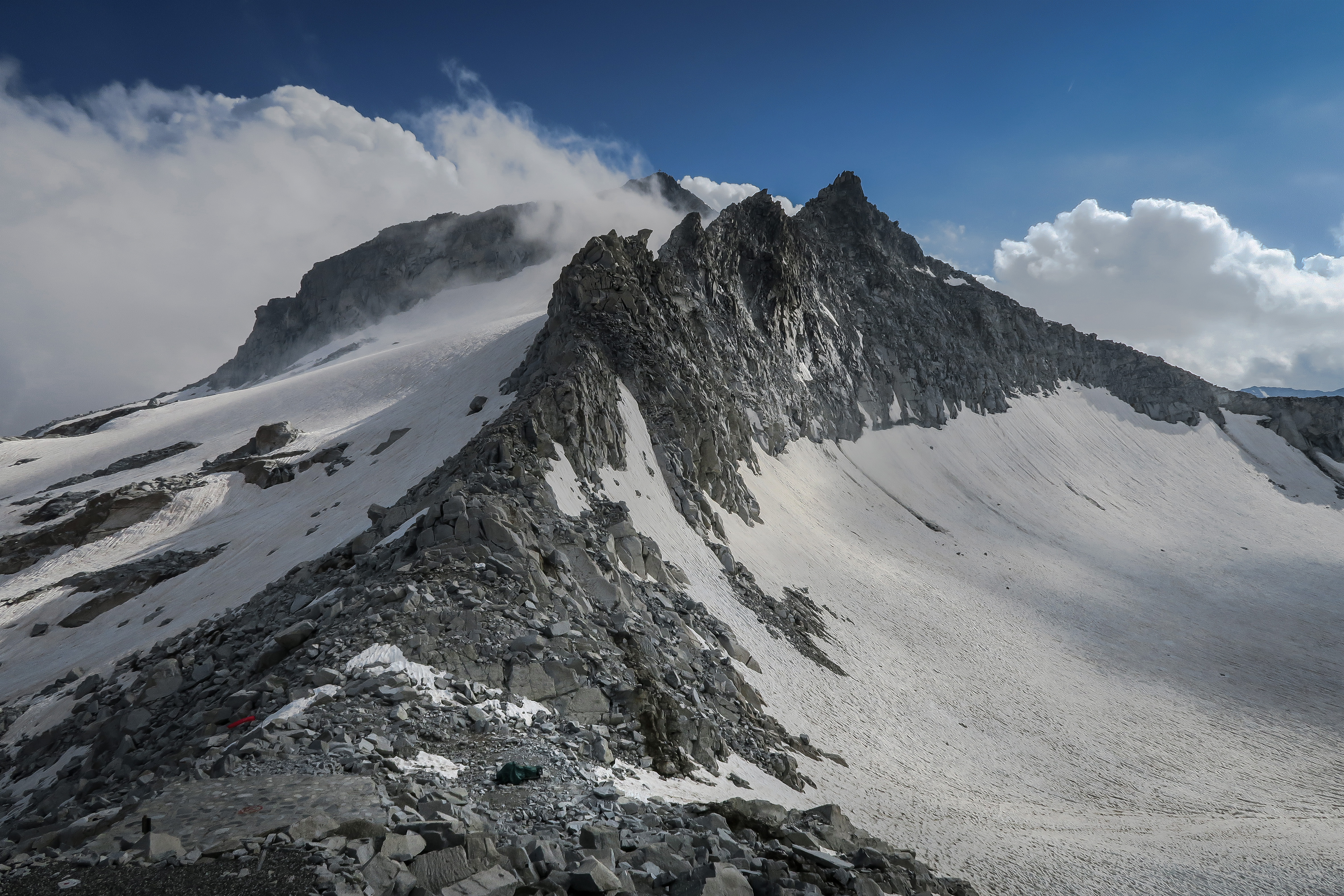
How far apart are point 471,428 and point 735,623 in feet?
60.3

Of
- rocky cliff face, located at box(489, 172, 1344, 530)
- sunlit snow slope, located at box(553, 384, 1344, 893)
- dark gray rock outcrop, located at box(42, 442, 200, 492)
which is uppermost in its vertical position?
rocky cliff face, located at box(489, 172, 1344, 530)

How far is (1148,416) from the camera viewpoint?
91.2 metres

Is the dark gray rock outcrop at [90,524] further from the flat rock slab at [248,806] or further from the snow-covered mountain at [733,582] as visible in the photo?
the flat rock slab at [248,806]

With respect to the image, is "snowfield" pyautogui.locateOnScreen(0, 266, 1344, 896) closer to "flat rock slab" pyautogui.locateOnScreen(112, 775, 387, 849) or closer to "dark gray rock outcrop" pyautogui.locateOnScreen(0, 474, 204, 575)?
"dark gray rock outcrop" pyautogui.locateOnScreen(0, 474, 204, 575)

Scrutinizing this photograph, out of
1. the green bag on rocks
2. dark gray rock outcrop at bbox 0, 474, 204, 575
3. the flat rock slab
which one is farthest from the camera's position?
dark gray rock outcrop at bbox 0, 474, 204, 575

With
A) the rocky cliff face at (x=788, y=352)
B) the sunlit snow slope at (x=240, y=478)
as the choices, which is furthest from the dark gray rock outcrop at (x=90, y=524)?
the rocky cliff face at (x=788, y=352)

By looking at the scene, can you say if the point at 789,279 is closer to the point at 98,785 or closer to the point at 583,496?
the point at 583,496

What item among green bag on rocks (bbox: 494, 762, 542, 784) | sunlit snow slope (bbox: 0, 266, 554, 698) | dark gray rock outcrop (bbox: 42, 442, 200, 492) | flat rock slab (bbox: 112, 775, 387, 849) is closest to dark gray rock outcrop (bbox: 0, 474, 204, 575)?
sunlit snow slope (bbox: 0, 266, 554, 698)

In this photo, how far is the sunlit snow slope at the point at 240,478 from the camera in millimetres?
27344

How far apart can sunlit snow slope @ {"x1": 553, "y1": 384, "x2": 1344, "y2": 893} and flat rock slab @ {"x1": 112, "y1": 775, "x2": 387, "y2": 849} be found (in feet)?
42.0

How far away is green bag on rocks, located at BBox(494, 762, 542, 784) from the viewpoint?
12.1m

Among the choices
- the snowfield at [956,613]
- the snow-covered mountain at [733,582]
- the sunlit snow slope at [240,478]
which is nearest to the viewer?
the snow-covered mountain at [733,582]

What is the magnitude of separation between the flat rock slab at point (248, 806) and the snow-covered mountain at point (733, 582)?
57 centimetres

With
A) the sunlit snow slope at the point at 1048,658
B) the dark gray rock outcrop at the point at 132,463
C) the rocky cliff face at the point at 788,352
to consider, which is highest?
the rocky cliff face at the point at 788,352
